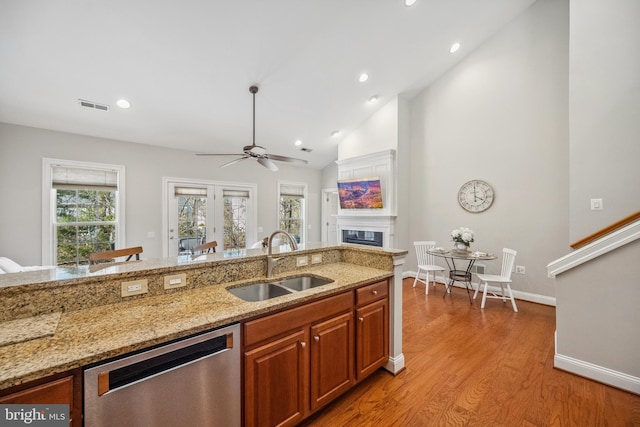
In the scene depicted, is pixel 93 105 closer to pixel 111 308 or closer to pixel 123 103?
pixel 123 103

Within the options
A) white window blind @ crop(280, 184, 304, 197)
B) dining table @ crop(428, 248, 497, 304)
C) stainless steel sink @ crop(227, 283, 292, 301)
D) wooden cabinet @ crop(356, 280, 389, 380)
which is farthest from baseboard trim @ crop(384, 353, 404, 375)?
white window blind @ crop(280, 184, 304, 197)

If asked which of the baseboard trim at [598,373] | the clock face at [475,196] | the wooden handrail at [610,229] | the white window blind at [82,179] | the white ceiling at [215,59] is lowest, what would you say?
the baseboard trim at [598,373]

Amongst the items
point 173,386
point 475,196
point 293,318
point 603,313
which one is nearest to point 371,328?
point 293,318

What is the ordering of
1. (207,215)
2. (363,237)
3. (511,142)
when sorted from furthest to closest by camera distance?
(363,237) < (207,215) < (511,142)

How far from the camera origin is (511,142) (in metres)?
4.30

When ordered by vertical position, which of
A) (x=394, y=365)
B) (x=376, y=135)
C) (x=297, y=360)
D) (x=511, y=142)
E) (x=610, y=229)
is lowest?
(x=394, y=365)

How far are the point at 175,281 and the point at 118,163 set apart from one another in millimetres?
4222

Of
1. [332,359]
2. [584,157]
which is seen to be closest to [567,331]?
[584,157]

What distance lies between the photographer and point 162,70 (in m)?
3.32

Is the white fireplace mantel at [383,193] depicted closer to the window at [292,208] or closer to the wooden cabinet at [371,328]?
the window at [292,208]

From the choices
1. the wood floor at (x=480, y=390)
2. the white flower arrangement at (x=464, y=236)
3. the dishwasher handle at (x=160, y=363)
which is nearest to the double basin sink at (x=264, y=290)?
the dishwasher handle at (x=160, y=363)

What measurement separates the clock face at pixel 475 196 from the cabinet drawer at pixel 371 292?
3.39 metres

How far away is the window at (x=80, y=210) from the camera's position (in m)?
4.05

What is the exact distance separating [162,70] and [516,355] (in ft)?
17.0
